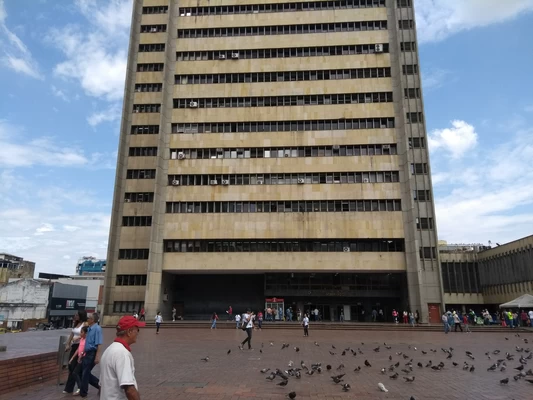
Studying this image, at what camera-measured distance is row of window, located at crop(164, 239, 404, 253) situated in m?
43.4

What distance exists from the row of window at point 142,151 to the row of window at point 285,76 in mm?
8705

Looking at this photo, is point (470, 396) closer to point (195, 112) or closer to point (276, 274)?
point (276, 274)

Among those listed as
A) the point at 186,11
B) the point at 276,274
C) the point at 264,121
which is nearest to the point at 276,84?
the point at 264,121

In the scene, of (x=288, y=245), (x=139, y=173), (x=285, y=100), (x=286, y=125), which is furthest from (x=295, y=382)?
(x=139, y=173)

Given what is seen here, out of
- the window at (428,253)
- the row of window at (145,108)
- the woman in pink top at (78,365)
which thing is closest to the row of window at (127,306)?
the row of window at (145,108)

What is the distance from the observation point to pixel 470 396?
8.74m

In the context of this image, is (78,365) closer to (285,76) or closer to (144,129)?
(285,76)

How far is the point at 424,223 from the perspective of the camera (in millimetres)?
43094

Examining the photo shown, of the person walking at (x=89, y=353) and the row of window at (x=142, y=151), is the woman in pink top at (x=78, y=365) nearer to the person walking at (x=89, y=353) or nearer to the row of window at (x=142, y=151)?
the person walking at (x=89, y=353)

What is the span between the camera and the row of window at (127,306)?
46156mm

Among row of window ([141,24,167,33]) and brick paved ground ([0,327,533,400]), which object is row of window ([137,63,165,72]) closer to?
row of window ([141,24,167,33])

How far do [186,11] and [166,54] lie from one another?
7.32 meters

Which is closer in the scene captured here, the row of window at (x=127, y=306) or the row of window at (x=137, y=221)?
the row of window at (x=127, y=306)

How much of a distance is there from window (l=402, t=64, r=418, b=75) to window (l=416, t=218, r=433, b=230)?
1691cm
